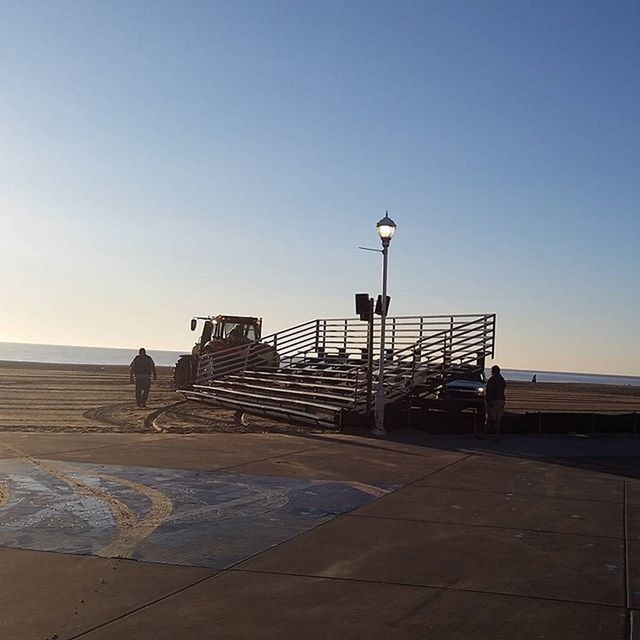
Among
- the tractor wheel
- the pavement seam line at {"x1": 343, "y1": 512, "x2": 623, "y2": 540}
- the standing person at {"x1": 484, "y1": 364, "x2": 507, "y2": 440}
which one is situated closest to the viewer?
the pavement seam line at {"x1": 343, "y1": 512, "x2": 623, "y2": 540}

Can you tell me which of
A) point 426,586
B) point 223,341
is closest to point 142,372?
point 223,341

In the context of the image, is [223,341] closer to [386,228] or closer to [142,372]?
[142,372]

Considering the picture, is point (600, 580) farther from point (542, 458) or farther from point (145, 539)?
point (542, 458)

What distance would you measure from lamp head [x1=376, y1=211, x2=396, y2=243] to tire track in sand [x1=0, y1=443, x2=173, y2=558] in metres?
8.82

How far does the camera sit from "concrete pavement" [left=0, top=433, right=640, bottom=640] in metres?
5.32

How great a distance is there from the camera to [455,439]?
17.6 m

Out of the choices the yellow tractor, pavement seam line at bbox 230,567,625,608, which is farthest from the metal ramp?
pavement seam line at bbox 230,567,625,608

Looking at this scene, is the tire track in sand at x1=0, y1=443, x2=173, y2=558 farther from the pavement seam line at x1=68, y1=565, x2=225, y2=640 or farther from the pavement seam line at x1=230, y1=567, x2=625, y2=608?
the pavement seam line at x1=230, y1=567, x2=625, y2=608

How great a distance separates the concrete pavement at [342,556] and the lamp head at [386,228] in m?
6.02

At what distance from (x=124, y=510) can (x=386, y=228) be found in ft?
34.5

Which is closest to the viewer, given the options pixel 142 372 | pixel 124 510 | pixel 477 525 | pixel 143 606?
pixel 143 606

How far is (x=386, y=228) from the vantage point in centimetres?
1775

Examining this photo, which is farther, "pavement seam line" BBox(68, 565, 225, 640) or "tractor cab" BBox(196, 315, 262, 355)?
"tractor cab" BBox(196, 315, 262, 355)

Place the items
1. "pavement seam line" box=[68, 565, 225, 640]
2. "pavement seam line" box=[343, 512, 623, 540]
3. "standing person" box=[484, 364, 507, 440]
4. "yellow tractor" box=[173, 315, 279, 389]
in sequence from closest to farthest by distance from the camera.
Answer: "pavement seam line" box=[68, 565, 225, 640] → "pavement seam line" box=[343, 512, 623, 540] → "standing person" box=[484, 364, 507, 440] → "yellow tractor" box=[173, 315, 279, 389]
